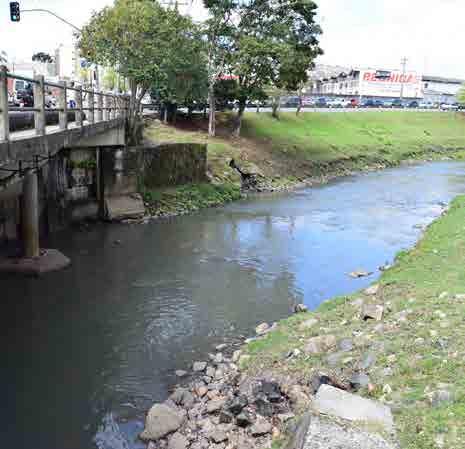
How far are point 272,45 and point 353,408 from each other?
30226 millimetres

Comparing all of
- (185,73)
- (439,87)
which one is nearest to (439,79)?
(439,87)

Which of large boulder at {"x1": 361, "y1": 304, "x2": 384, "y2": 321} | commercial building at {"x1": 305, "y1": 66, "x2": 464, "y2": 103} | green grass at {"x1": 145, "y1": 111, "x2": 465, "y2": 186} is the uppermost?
commercial building at {"x1": 305, "y1": 66, "x2": 464, "y2": 103}

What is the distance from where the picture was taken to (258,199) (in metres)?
30.1

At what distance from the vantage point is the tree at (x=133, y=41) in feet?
84.7

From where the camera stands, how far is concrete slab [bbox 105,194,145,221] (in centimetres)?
2375

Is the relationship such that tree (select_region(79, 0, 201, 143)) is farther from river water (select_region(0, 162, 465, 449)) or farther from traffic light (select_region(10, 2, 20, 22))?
river water (select_region(0, 162, 465, 449))

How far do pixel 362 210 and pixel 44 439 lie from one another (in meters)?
21.4

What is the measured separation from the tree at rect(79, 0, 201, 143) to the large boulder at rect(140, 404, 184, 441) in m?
19.7

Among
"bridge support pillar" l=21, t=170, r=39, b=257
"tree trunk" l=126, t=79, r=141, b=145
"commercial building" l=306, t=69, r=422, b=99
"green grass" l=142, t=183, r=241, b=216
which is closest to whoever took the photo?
"bridge support pillar" l=21, t=170, r=39, b=257

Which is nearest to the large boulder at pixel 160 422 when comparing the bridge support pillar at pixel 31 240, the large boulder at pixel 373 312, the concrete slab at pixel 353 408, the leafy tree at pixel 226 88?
the concrete slab at pixel 353 408

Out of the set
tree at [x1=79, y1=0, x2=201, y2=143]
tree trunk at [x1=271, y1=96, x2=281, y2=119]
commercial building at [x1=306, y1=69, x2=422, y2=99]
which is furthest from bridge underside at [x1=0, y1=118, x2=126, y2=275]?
commercial building at [x1=306, y1=69, x2=422, y2=99]

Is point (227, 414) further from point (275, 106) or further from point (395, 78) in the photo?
point (395, 78)

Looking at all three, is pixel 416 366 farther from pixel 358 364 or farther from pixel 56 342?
pixel 56 342

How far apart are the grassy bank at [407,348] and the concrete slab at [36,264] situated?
8.05 meters
